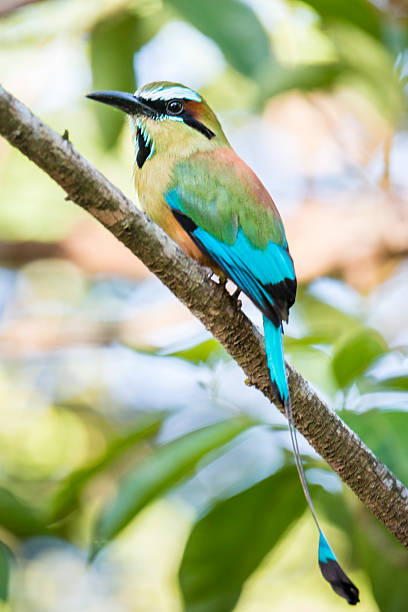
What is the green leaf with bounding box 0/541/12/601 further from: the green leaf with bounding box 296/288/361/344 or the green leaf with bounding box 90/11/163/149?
the green leaf with bounding box 296/288/361/344

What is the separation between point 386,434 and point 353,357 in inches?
10.4

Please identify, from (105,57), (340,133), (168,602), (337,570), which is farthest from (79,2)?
(168,602)

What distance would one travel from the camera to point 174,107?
236cm

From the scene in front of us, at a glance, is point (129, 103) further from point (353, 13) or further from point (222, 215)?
point (353, 13)

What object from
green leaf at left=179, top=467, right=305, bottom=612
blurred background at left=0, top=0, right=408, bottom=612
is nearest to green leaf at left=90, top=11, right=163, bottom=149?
blurred background at left=0, top=0, right=408, bottom=612

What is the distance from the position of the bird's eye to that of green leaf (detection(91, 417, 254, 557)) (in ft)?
3.11

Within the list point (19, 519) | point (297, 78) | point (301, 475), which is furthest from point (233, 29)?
point (19, 519)

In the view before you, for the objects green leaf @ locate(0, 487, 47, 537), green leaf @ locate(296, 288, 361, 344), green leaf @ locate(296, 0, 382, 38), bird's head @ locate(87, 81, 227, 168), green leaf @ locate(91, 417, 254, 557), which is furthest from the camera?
green leaf @ locate(296, 288, 361, 344)

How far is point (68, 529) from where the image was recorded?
307 centimetres

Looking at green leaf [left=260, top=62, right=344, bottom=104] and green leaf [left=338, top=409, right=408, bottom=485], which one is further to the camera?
green leaf [left=260, top=62, right=344, bottom=104]

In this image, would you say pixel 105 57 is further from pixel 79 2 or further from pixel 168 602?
pixel 168 602

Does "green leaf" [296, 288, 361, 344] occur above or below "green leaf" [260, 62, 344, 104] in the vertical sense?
below

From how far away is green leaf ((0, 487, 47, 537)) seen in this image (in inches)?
105

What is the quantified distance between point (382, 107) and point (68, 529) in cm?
234
